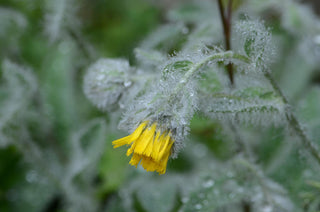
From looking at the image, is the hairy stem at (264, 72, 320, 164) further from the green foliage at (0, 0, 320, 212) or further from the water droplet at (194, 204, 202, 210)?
the water droplet at (194, 204, 202, 210)

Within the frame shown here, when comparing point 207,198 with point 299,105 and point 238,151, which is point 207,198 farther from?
point 299,105

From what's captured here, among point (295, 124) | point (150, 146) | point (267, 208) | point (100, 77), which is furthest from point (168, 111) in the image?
point (267, 208)

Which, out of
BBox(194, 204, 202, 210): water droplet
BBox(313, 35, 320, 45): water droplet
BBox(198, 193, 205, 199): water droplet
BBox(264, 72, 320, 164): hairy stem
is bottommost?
BBox(194, 204, 202, 210): water droplet

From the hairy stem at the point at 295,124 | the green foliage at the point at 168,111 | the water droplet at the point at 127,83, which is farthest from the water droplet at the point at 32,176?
the hairy stem at the point at 295,124

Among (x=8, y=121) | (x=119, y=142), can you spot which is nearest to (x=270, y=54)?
(x=119, y=142)

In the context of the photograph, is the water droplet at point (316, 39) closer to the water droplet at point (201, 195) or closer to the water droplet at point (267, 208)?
the water droplet at point (267, 208)

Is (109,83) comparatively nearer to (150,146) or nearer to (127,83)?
(127,83)

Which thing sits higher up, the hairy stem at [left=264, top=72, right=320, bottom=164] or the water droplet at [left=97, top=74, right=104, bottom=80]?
the water droplet at [left=97, top=74, right=104, bottom=80]

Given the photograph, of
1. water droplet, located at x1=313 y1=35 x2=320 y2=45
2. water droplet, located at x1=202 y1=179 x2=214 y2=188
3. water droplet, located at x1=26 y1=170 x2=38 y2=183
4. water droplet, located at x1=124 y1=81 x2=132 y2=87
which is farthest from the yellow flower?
water droplet, located at x1=313 y1=35 x2=320 y2=45
